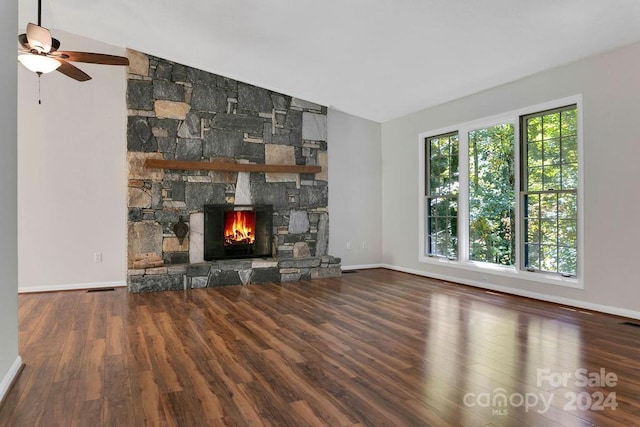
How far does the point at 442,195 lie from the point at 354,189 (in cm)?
172

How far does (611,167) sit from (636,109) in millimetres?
587

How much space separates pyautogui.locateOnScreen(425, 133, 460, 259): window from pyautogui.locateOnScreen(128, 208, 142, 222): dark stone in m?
4.42

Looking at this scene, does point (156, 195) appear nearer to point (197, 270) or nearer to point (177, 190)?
point (177, 190)

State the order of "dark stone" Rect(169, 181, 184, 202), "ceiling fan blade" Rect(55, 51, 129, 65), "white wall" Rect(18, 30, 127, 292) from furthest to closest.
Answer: "dark stone" Rect(169, 181, 184, 202)
"white wall" Rect(18, 30, 127, 292)
"ceiling fan blade" Rect(55, 51, 129, 65)

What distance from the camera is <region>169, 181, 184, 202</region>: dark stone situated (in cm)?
604

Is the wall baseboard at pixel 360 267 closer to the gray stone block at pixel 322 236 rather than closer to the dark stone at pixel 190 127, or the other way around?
the gray stone block at pixel 322 236

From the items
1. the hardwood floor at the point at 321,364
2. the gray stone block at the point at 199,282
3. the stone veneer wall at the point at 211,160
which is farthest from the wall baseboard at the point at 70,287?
the gray stone block at the point at 199,282

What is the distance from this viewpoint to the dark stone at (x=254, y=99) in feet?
21.4

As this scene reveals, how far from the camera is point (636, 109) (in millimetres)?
3975

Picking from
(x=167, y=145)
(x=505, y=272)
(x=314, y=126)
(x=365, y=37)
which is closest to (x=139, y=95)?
(x=167, y=145)

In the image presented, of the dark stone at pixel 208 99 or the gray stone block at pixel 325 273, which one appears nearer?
the dark stone at pixel 208 99

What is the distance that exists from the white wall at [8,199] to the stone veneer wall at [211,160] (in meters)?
2.82

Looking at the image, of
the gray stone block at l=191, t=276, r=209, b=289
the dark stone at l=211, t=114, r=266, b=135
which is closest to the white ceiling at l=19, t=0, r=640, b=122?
the dark stone at l=211, t=114, r=266, b=135

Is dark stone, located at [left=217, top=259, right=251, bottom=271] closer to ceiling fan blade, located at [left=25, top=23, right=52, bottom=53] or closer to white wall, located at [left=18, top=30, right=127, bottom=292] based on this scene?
white wall, located at [left=18, top=30, right=127, bottom=292]
